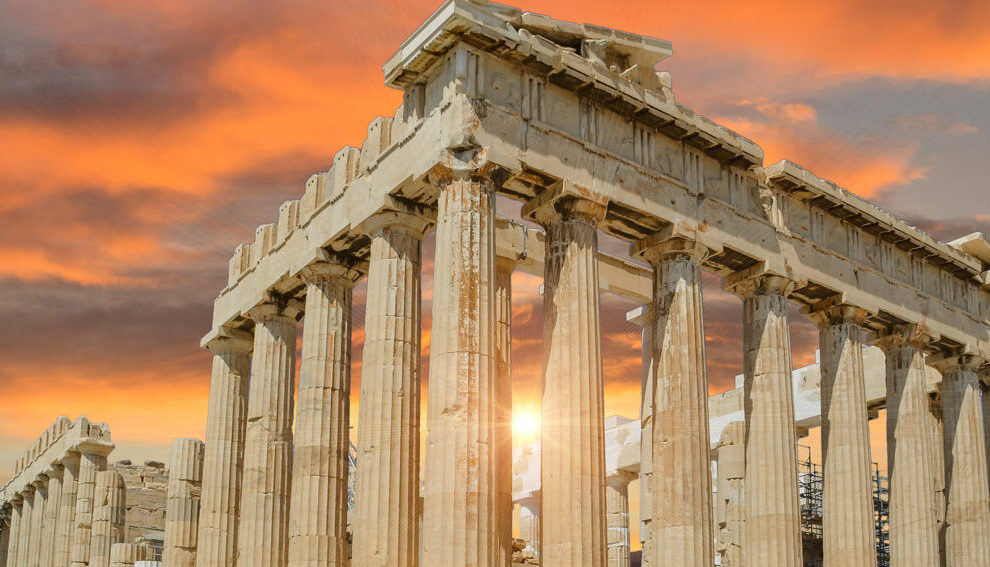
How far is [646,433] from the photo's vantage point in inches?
1120

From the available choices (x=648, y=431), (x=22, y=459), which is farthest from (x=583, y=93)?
(x=22, y=459)

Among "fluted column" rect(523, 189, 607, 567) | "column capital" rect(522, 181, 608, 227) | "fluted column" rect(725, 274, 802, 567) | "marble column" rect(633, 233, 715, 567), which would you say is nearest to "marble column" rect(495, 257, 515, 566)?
"fluted column" rect(523, 189, 607, 567)

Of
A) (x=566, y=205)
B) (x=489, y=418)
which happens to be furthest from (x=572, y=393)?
(x=566, y=205)

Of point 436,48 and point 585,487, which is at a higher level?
point 436,48

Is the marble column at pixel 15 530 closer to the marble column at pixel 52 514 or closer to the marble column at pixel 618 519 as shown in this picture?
the marble column at pixel 52 514

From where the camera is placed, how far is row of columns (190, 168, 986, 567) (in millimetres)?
22062

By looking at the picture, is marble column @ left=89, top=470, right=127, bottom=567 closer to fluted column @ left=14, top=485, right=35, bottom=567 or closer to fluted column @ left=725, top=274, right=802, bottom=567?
fluted column @ left=14, top=485, right=35, bottom=567

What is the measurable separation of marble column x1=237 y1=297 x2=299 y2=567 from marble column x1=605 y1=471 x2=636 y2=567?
48.4 ft

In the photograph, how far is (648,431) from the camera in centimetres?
2816

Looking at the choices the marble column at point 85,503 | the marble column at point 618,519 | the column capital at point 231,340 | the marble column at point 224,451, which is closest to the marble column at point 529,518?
the marble column at point 618,519

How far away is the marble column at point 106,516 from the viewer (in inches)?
1641

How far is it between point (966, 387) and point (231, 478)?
834 inches

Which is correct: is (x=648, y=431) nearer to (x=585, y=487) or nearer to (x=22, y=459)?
(x=585, y=487)

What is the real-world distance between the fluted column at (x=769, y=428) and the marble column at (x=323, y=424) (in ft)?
31.3
